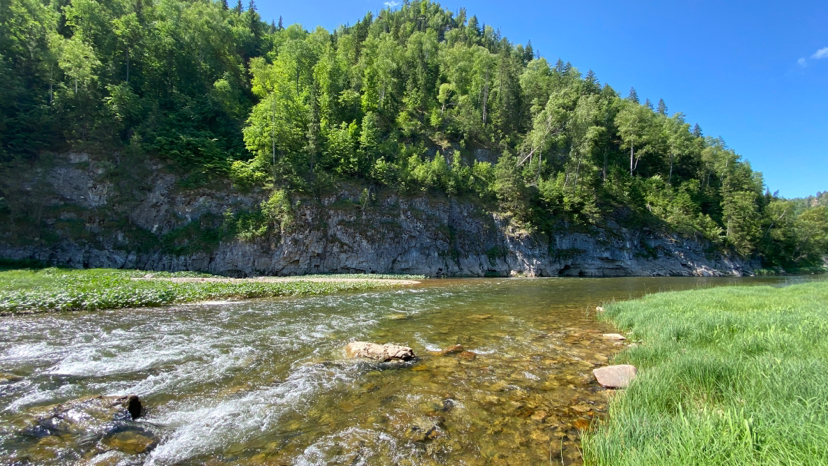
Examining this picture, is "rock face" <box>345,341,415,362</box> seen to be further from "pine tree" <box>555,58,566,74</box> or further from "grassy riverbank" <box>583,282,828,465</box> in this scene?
"pine tree" <box>555,58,566,74</box>

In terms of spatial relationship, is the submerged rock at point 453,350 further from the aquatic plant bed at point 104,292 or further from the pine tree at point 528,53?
the pine tree at point 528,53

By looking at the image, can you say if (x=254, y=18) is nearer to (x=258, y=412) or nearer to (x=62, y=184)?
(x=62, y=184)

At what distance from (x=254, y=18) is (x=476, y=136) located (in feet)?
213

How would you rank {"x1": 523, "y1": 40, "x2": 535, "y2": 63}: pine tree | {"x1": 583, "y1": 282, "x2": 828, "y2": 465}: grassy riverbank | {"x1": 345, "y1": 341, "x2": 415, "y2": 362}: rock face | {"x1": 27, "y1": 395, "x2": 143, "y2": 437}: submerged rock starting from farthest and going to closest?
{"x1": 523, "y1": 40, "x2": 535, "y2": 63}: pine tree, {"x1": 345, "y1": 341, "x2": 415, "y2": 362}: rock face, {"x1": 27, "y1": 395, "x2": 143, "y2": 437}: submerged rock, {"x1": 583, "y1": 282, "x2": 828, "y2": 465}: grassy riverbank

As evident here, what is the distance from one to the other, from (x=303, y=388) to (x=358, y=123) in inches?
2063

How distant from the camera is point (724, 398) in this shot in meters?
4.75

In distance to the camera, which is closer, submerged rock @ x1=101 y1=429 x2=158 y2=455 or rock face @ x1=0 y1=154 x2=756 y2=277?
submerged rock @ x1=101 y1=429 x2=158 y2=455

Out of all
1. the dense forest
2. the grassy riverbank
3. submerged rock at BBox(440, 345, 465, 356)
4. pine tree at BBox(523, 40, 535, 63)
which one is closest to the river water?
submerged rock at BBox(440, 345, 465, 356)

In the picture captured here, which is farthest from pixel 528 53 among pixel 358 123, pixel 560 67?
pixel 358 123

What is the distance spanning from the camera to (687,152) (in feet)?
226

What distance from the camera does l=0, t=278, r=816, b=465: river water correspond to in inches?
179

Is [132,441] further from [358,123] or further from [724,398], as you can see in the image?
[358,123]

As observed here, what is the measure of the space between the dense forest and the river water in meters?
29.7

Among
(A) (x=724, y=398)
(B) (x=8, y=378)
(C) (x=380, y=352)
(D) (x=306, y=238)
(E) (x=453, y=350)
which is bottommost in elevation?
(B) (x=8, y=378)
